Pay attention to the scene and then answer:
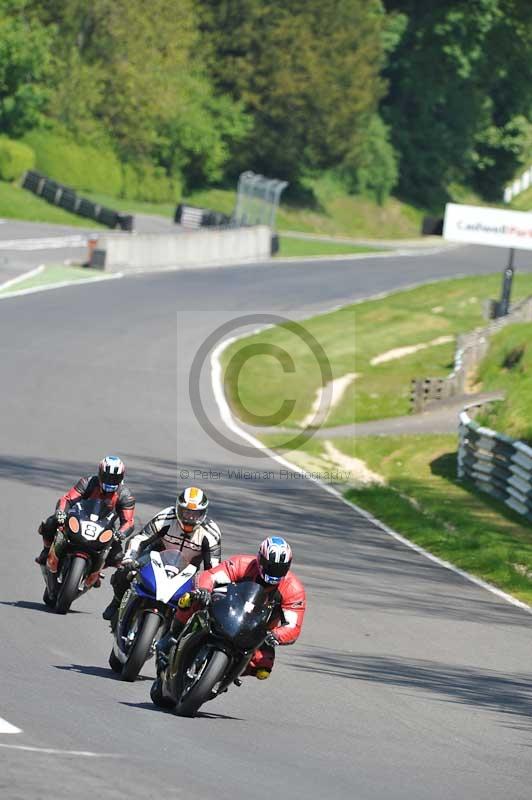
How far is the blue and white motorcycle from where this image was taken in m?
11.4

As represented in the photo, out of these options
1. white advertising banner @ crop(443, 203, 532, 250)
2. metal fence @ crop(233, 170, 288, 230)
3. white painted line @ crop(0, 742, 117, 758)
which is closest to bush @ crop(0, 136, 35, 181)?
metal fence @ crop(233, 170, 288, 230)

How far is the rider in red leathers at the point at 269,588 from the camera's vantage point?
1062 centimetres

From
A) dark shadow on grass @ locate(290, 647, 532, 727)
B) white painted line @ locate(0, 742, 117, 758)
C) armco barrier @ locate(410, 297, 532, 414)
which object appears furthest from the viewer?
armco barrier @ locate(410, 297, 532, 414)

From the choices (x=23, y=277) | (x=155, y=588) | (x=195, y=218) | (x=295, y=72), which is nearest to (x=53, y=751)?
(x=155, y=588)

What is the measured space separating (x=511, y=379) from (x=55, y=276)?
57.5 ft

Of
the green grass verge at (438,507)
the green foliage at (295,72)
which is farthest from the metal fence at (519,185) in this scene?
the green grass verge at (438,507)

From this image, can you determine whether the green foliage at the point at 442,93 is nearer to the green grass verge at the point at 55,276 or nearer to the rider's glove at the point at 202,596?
the green grass verge at the point at 55,276

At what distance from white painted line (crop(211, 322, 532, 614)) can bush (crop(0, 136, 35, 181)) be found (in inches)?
1107

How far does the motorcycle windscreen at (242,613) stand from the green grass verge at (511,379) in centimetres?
1887

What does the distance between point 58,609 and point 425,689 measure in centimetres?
364

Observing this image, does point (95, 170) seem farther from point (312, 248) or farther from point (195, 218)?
→ point (312, 248)

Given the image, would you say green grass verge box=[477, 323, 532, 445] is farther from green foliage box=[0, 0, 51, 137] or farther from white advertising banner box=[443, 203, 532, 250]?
green foliage box=[0, 0, 51, 137]

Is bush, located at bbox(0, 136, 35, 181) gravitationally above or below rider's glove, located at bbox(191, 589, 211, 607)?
below

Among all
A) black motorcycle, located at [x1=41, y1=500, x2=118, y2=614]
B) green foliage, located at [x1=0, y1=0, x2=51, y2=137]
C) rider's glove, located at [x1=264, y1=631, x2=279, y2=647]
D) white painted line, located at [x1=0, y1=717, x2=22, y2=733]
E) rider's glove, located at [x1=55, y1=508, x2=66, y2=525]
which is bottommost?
black motorcycle, located at [x1=41, y1=500, x2=118, y2=614]
